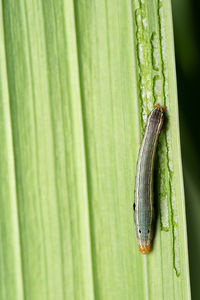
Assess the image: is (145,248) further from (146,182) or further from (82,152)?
(82,152)

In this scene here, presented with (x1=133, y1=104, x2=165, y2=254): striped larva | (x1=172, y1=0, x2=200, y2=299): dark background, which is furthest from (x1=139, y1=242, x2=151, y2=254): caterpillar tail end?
(x1=172, y1=0, x2=200, y2=299): dark background

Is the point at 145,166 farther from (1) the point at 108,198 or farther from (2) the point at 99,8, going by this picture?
(2) the point at 99,8

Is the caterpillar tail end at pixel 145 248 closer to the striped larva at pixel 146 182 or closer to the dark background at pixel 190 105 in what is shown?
the striped larva at pixel 146 182

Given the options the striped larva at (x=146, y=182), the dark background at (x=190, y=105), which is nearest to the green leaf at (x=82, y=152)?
the striped larva at (x=146, y=182)

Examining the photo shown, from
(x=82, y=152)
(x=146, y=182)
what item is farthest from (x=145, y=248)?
(x=82, y=152)

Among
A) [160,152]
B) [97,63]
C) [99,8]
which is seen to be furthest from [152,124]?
[99,8]

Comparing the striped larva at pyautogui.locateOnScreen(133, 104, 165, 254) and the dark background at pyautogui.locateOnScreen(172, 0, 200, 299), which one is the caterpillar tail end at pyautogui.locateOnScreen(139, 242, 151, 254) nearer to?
the striped larva at pyautogui.locateOnScreen(133, 104, 165, 254)
